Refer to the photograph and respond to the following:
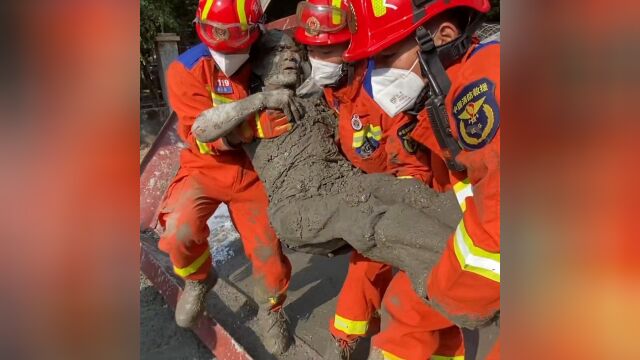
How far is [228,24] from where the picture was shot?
9.09ft

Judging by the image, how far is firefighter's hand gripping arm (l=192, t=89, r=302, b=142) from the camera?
2652 millimetres

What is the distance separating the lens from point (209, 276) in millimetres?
3584

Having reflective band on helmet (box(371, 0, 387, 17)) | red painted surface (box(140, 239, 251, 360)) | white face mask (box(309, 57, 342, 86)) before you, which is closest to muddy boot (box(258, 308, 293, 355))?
red painted surface (box(140, 239, 251, 360))

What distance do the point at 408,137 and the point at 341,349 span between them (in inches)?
54.4

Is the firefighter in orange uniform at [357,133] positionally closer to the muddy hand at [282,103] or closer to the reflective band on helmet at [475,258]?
the muddy hand at [282,103]

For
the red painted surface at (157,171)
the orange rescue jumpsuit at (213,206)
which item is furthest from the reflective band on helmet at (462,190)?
the red painted surface at (157,171)

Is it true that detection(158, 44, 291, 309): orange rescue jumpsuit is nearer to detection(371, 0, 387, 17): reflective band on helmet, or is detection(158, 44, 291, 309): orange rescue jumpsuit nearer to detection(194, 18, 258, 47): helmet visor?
detection(194, 18, 258, 47): helmet visor

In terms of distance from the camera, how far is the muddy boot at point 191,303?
3.49m

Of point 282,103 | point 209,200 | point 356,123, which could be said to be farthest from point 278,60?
point 209,200

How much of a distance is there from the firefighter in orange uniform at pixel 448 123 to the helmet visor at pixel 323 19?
19.7 inches

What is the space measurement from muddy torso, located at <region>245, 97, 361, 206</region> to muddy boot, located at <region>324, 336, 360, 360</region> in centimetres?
109
